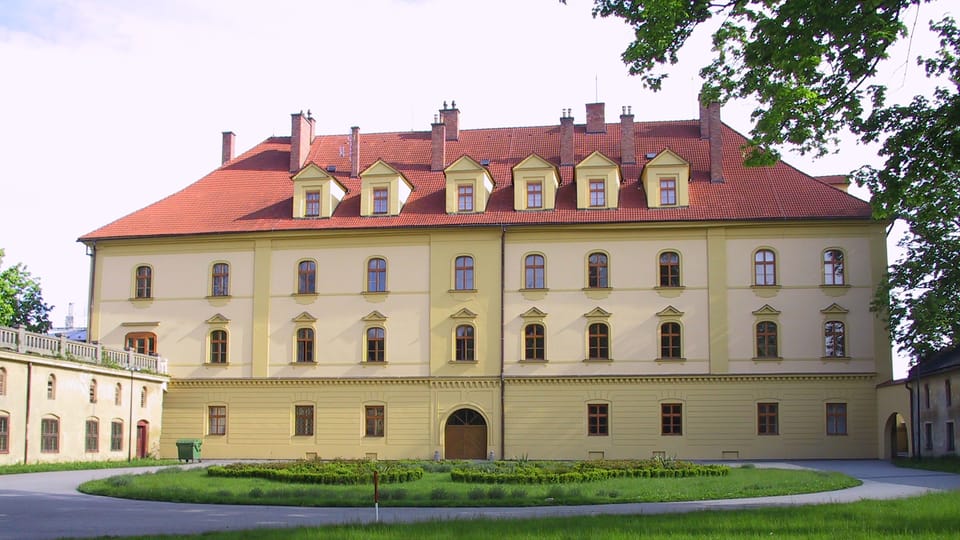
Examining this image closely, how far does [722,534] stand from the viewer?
43.2 feet

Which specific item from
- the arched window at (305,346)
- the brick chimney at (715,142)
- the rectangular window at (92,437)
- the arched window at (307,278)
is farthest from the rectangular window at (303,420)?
the brick chimney at (715,142)

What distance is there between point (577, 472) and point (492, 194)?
723 inches

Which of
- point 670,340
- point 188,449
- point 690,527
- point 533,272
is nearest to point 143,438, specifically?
point 188,449

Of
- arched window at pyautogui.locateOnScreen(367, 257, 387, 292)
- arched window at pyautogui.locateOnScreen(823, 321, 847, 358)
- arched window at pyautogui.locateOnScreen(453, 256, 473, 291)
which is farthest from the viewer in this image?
arched window at pyautogui.locateOnScreen(367, 257, 387, 292)

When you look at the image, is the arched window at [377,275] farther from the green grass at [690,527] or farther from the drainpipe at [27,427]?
Answer: the green grass at [690,527]

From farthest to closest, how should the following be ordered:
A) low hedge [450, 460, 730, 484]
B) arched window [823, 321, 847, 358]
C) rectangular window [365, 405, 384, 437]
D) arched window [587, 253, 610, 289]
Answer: rectangular window [365, 405, 384, 437] < arched window [587, 253, 610, 289] < arched window [823, 321, 847, 358] < low hedge [450, 460, 730, 484]

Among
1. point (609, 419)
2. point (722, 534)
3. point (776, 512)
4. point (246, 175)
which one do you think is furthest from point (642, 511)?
point (246, 175)

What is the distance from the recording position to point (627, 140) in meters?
42.2

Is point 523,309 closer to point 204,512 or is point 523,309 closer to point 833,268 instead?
point 833,268

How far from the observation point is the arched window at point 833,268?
3834cm

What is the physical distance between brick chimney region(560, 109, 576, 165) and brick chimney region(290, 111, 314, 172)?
1155 centimetres

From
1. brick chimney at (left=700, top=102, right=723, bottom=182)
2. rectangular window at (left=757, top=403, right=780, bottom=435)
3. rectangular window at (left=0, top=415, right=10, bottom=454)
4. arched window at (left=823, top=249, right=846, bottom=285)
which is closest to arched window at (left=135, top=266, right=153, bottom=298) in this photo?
rectangular window at (left=0, top=415, right=10, bottom=454)

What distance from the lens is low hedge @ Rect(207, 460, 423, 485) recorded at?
24203 mm

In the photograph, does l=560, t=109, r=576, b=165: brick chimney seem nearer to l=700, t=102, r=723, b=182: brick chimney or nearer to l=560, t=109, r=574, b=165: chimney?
l=560, t=109, r=574, b=165: chimney
